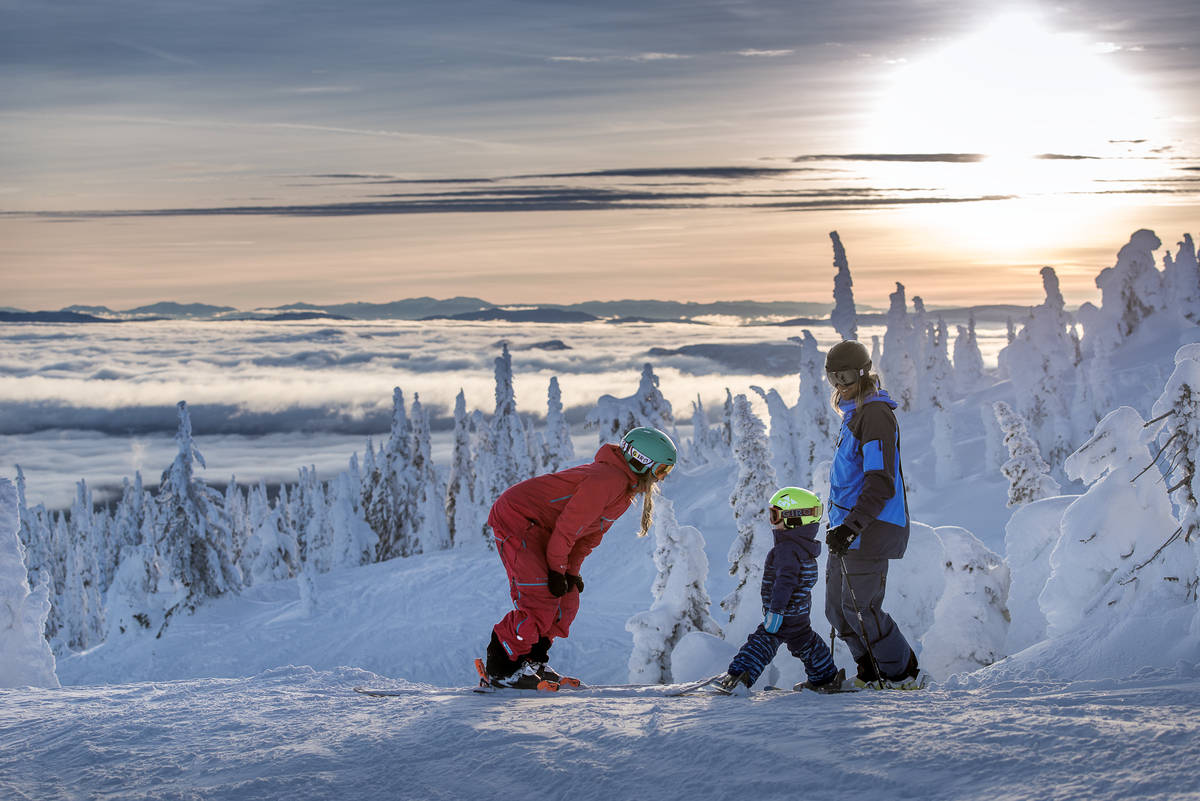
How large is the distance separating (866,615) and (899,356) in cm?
8644

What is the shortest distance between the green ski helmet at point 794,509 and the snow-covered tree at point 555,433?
171 ft

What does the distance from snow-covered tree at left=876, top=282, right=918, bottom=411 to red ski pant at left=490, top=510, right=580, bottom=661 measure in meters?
83.3

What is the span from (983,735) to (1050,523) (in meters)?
11.2

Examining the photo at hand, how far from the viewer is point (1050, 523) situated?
14750mm

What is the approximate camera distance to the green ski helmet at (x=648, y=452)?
7.04 m

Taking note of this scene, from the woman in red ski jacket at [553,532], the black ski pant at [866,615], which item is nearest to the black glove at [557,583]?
the woman in red ski jacket at [553,532]

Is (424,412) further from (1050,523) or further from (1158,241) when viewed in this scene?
(1050,523)

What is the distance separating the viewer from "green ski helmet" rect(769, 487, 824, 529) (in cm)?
690

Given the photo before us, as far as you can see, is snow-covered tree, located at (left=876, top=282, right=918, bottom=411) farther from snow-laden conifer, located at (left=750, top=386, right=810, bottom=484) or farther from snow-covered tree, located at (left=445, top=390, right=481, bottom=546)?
snow-covered tree, located at (left=445, top=390, right=481, bottom=546)

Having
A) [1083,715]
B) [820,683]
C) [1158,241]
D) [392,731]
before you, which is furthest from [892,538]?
[1158,241]

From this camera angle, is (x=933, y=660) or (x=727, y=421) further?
(x=727, y=421)

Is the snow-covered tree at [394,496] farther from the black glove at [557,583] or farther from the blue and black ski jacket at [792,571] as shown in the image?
the blue and black ski jacket at [792,571]

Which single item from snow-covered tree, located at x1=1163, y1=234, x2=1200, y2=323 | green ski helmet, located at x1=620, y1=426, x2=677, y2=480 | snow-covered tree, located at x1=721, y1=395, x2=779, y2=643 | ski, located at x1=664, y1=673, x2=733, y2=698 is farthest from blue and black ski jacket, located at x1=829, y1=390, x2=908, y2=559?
snow-covered tree, located at x1=1163, y1=234, x2=1200, y2=323

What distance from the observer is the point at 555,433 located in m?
60.0
